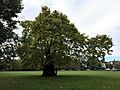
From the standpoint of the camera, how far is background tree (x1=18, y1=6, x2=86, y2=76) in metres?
43.4

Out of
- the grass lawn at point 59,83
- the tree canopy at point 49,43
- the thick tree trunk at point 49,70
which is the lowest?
the grass lawn at point 59,83

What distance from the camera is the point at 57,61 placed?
142 ft

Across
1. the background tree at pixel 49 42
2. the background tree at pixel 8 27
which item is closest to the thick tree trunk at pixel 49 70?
the background tree at pixel 49 42

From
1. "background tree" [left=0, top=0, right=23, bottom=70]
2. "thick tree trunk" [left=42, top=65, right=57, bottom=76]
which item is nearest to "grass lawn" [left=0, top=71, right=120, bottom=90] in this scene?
"background tree" [left=0, top=0, right=23, bottom=70]

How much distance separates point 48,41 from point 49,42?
53 cm

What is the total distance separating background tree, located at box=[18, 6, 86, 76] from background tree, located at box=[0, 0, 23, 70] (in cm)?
354

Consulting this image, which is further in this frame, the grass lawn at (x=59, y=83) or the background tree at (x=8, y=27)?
the background tree at (x=8, y=27)

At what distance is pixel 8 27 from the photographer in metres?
38.7

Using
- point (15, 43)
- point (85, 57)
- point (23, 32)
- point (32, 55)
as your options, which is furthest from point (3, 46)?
point (85, 57)

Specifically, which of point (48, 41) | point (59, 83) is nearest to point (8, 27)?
point (48, 41)

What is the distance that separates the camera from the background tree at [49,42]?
142ft

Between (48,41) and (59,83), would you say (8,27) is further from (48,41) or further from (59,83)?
(59,83)

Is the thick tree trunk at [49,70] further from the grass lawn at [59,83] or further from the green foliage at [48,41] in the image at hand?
the grass lawn at [59,83]

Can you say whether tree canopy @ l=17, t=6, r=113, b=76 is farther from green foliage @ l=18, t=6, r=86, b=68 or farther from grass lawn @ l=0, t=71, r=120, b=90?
grass lawn @ l=0, t=71, r=120, b=90
